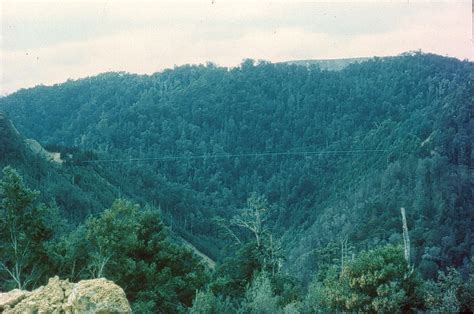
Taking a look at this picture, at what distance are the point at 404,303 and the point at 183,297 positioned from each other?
15.8m

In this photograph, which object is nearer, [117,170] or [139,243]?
[139,243]

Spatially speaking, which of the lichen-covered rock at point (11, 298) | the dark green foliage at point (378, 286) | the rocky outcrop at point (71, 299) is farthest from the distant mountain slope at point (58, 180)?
the rocky outcrop at point (71, 299)

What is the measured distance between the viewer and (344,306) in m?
25.2

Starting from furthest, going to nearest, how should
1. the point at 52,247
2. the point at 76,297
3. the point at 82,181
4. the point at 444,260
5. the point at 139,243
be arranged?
the point at 82,181 → the point at 444,260 → the point at 139,243 → the point at 52,247 → the point at 76,297

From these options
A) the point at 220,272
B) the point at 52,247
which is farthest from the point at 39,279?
the point at 220,272

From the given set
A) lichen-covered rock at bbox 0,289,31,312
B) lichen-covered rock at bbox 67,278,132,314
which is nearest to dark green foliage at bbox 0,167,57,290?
lichen-covered rock at bbox 0,289,31,312

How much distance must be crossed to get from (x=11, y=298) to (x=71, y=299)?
1.79 m

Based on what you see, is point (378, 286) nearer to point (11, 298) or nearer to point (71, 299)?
point (71, 299)

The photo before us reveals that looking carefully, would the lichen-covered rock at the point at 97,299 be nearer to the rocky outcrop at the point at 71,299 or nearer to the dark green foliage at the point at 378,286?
the rocky outcrop at the point at 71,299

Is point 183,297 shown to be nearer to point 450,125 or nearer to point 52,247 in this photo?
point 52,247

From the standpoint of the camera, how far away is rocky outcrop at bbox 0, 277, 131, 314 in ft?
46.6

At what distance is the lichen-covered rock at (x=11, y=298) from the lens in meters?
15.0

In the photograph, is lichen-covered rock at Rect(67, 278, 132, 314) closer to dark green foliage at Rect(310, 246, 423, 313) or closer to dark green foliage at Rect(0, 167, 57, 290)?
dark green foliage at Rect(0, 167, 57, 290)

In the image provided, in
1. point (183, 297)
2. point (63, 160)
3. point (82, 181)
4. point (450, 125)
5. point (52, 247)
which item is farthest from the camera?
point (450, 125)
